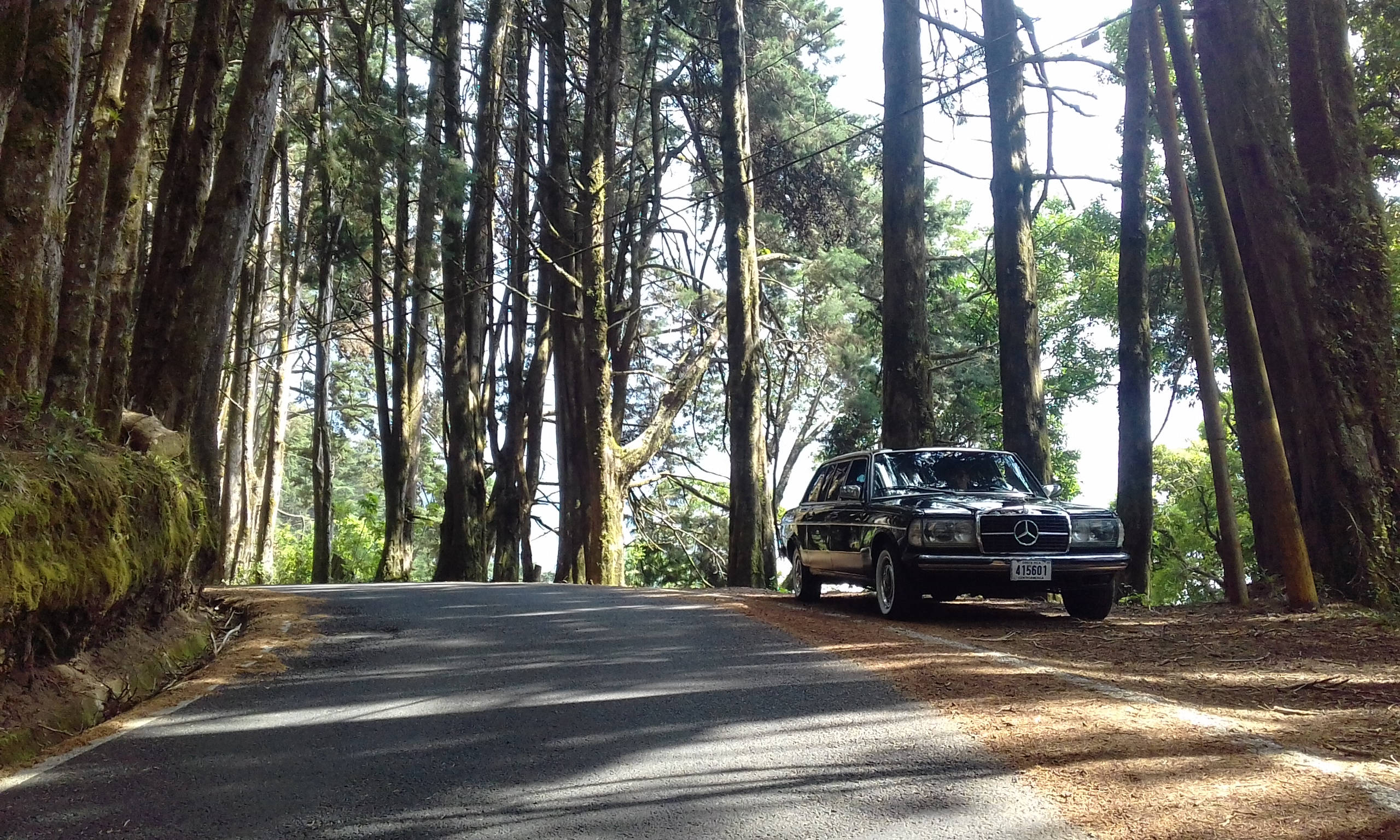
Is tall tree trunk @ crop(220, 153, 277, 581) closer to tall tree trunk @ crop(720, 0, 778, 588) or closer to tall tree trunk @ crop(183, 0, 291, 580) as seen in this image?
tall tree trunk @ crop(720, 0, 778, 588)

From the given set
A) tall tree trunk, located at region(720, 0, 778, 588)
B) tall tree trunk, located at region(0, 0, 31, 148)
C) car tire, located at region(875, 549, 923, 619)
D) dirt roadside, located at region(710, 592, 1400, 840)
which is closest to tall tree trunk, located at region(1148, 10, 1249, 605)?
dirt roadside, located at region(710, 592, 1400, 840)

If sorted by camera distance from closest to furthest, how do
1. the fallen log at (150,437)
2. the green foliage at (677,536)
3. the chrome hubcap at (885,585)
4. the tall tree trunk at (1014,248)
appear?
1. the fallen log at (150,437)
2. the chrome hubcap at (885,585)
3. the tall tree trunk at (1014,248)
4. the green foliage at (677,536)

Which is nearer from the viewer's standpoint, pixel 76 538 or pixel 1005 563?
pixel 76 538

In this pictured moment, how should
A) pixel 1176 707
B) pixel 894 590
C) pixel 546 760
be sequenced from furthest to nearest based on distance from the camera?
1. pixel 894 590
2. pixel 1176 707
3. pixel 546 760

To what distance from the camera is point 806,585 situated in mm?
12398

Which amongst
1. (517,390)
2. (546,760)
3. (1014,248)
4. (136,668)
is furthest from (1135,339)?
(517,390)

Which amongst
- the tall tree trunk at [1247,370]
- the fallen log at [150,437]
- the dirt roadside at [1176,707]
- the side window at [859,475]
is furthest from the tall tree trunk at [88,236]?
the tall tree trunk at [1247,370]

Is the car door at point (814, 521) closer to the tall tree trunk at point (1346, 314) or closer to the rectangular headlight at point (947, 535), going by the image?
the rectangular headlight at point (947, 535)

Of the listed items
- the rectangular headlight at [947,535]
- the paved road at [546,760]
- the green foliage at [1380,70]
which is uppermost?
the green foliage at [1380,70]

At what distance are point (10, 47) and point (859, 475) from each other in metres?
8.05

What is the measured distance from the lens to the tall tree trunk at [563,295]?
23844mm

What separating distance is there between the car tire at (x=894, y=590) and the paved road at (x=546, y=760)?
6.89 ft

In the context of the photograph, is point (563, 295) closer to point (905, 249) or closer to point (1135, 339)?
point (905, 249)

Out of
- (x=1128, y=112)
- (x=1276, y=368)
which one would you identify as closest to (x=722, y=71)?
(x=1128, y=112)
